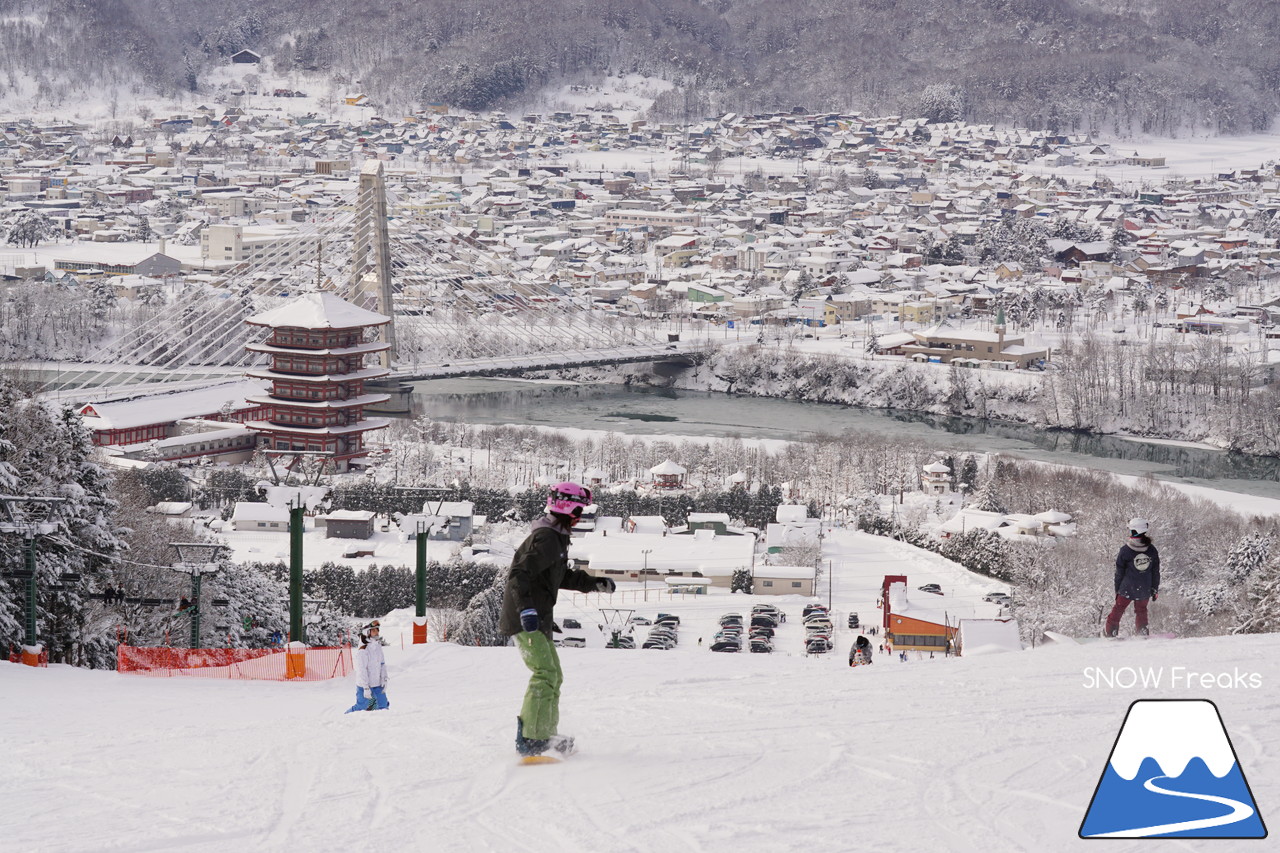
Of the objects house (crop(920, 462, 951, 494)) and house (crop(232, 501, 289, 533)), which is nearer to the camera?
house (crop(232, 501, 289, 533))

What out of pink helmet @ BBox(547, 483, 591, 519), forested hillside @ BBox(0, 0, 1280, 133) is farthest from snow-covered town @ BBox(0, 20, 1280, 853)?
forested hillside @ BBox(0, 0, 1280, 133)

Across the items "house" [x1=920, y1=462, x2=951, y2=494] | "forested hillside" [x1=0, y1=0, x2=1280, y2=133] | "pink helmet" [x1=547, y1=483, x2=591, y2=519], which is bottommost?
"house" [x1=920, y1=462, x2=951, y2=494]

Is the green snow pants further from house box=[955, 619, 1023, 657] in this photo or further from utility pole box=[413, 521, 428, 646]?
house box=[955, 619, 1023, 657]

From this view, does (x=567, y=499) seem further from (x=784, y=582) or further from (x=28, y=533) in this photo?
(x=784, y=582)

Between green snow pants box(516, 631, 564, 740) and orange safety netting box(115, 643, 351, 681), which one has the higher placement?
green snow pants box(516, 631, 564, 740)

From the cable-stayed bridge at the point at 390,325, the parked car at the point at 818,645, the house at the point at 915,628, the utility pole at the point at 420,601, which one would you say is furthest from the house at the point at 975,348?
the utility pole at the point at 420,601

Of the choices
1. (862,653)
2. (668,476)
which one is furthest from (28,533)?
(668,476)

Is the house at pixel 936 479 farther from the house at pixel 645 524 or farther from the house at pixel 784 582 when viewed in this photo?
the house at pixel 784 582
